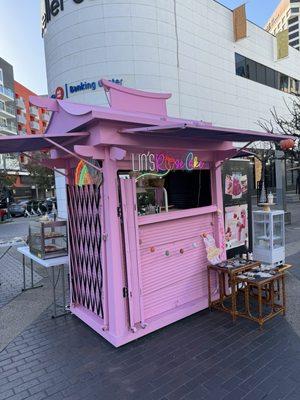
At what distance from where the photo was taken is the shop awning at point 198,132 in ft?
10.0

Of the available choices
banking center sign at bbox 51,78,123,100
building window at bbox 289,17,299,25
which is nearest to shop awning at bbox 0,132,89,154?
banking center sign at bbox 51,78,123,100

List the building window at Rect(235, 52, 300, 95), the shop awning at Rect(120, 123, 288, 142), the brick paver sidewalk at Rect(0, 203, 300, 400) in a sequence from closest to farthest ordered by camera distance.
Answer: the brick paver sidewalk at Rect(0, 203, 300, 400)
the shop awning at Rect(120, 123, 288, 142)
the building window at Rect(235, 52, 300, 95)

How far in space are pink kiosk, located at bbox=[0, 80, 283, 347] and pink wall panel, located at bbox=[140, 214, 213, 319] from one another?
1 cm

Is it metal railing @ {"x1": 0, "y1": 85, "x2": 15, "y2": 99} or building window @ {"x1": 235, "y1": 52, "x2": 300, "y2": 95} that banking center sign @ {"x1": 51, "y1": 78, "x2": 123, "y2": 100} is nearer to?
building window @ {"x1": 235, "y1": 52, "x2": 300, "y2": 95}

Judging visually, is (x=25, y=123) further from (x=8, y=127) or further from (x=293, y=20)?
(x=293, y=20)

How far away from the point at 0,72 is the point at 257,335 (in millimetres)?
47942

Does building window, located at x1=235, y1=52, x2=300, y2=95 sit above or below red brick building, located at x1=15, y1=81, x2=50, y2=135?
below

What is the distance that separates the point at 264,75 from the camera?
23.8 metres

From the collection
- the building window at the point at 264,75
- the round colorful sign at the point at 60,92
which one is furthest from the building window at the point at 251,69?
the round colorful sign at the point at 60,92

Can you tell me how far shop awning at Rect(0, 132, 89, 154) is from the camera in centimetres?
325

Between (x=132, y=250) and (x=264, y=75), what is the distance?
948 inches

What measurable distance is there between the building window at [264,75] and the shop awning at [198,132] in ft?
56.1

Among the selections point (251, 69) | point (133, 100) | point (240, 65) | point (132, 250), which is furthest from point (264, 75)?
point (132, 250)

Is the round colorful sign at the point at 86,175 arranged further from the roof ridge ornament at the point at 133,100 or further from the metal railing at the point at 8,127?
the metal railing at the point at 8,127
